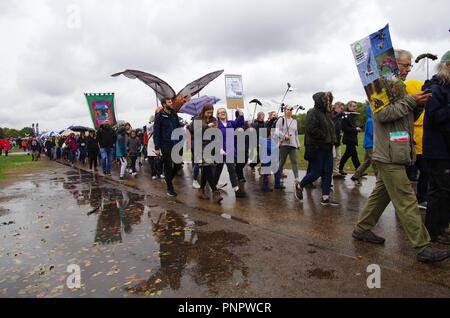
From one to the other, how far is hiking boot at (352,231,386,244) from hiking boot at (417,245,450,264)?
66 centimetres

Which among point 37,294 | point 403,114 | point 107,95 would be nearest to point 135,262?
point 37,294

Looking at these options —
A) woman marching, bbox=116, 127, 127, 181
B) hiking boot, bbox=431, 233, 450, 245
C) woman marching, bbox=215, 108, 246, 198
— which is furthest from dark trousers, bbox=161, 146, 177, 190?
hiking boot, bbox=431, 233, 450, 245

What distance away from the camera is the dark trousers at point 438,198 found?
423 cm

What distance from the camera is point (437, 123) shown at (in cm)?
414

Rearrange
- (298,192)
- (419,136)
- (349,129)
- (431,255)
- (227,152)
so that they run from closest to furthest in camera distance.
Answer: (431,255)
(419,136)
(298,192)
(227,152)
(349,129)

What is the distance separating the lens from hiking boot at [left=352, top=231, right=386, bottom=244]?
177 inches

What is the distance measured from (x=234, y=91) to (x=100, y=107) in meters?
7.41

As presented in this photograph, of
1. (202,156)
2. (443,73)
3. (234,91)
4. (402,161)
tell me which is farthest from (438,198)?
(234,91)

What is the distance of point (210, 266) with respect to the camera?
399 centimetres

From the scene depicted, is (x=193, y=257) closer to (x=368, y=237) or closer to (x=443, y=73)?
(x=368, y=237)

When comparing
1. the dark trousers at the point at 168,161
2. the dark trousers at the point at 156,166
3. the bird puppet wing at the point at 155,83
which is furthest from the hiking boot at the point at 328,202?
the bird puppet wing at the point at 155,83

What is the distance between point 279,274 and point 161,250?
5.54ft

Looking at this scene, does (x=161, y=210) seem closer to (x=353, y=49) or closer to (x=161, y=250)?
(x=161, y=250)

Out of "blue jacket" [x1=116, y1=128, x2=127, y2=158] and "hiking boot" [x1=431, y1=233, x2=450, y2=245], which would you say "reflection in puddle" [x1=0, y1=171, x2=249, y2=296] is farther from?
"blue jacket" [x1=116, y1=128, x2=127, y2=158]
